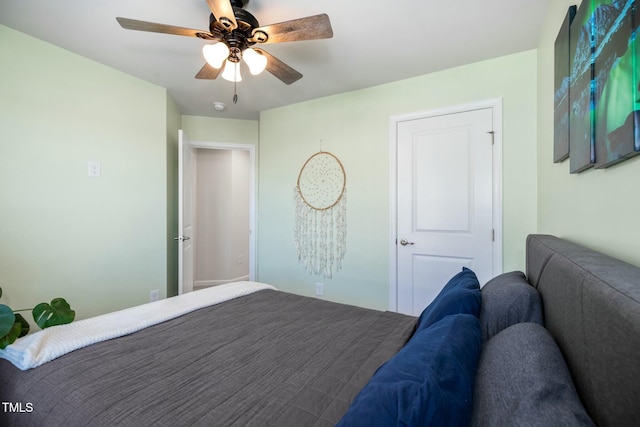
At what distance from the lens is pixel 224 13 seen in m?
1.38

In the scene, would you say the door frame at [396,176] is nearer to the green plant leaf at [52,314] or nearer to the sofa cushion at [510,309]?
the sofa cushion at [510,309]

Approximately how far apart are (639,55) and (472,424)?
0.92 m

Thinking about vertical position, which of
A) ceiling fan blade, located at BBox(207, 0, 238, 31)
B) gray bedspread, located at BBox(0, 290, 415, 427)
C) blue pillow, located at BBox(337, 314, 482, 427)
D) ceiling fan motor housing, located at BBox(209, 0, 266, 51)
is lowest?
gray bedspread, located at BBox(0, 290, 415, 427)

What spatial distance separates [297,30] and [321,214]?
6.28 feet

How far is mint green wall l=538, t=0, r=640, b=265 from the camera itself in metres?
0.79

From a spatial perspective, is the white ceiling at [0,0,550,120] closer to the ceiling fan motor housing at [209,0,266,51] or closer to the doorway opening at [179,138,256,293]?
the ceiling fan motor housing at [209,0,266,51]

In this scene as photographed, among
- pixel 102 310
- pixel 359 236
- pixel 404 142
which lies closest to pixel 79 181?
pixel 102 310

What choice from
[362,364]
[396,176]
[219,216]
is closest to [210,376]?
[362,364]

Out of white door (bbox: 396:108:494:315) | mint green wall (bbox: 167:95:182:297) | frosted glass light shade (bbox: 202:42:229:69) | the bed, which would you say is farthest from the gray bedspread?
mint green wall (bbox: 167:95:182:297)

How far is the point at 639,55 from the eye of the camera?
68 cm

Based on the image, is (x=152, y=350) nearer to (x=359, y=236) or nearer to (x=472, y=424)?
(x=472, y=424)

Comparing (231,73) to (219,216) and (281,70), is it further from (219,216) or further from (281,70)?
(219,216)

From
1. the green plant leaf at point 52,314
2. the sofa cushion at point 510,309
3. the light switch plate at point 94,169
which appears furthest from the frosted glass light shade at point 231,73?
the sofa cushion at point 510,309

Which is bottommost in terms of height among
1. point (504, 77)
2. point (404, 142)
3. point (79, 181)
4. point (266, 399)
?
point (266, 399)
